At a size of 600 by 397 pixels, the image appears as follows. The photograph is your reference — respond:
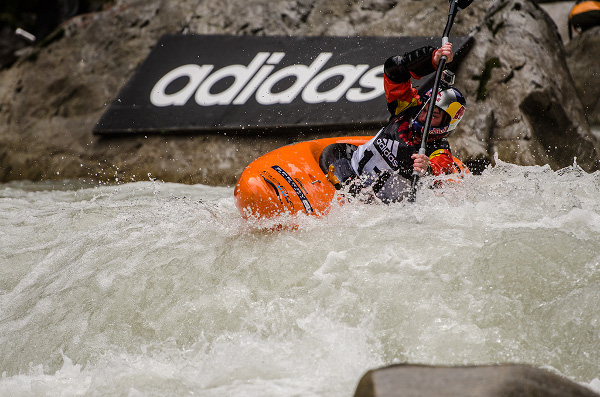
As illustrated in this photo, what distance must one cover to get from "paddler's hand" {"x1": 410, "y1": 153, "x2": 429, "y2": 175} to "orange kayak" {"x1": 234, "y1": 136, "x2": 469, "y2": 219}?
355 mm

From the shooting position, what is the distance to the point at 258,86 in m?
6.00

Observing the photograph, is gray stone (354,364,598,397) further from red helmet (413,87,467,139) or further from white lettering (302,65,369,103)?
white lettering (302,65,369,103)

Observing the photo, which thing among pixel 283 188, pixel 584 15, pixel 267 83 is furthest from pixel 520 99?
pixel 584 15

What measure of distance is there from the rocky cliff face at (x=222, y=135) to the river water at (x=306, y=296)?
6.66ft

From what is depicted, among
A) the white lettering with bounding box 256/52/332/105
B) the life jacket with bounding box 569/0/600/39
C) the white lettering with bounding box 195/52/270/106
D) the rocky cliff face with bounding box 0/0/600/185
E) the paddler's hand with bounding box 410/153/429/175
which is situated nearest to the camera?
the paddler's hand with bounding box 410/153/429/175

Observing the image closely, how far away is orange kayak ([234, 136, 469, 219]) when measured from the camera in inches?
135

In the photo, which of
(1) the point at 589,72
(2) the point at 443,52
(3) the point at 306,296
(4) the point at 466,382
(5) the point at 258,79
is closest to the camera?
(4) the point at 466,382

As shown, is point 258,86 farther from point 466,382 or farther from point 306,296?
point 466,382

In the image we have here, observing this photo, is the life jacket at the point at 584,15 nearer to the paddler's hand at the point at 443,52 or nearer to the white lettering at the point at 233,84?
the white lettering at the point at 233,84

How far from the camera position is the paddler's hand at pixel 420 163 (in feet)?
11.1

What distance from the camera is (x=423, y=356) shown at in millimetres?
2346

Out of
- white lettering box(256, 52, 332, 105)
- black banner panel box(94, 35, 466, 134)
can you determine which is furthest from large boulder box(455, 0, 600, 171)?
white lettering box(256, 52, 332, 105)

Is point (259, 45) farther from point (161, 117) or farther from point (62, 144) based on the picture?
point (62, 144)

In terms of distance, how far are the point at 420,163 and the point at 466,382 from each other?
1.86 meters
